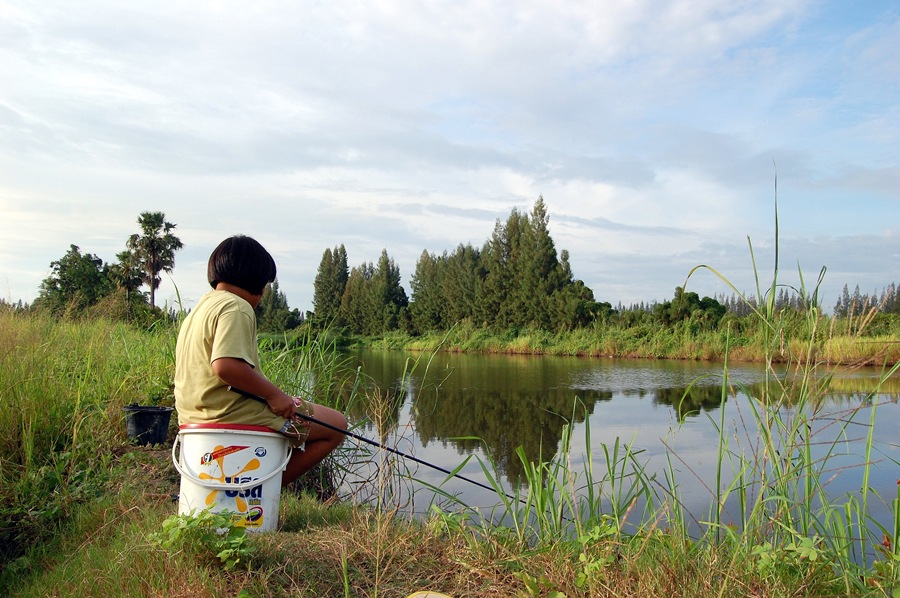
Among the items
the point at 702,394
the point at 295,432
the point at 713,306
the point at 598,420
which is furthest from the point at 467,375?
the point at 713,306

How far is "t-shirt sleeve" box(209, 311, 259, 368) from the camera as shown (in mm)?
2447

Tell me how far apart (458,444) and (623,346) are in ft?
66.8

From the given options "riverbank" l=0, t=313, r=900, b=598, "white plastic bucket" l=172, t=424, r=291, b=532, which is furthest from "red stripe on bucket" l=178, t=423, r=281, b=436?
"riverbank" l=0, t=313, r=900, b=598

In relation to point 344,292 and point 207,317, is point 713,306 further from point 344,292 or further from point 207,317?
point 344,292

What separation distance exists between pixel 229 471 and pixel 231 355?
45cm

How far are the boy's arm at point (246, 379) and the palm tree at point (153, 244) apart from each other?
24.9 metres

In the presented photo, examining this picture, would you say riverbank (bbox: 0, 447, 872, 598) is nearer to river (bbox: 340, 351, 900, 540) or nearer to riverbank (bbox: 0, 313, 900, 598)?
riverbank (bbox: 0, 313, 900, 598)

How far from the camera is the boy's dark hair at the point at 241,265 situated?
2.71m

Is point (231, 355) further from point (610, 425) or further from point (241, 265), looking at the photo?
point (610, 425)

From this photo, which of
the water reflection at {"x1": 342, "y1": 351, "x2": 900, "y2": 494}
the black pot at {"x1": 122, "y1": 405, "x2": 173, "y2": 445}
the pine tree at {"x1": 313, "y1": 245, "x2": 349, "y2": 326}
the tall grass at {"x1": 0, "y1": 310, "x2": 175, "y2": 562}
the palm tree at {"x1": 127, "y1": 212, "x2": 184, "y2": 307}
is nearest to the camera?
the tall grass at {"x1": 0, "y1": 310, "x2": 175, "y2": 562}

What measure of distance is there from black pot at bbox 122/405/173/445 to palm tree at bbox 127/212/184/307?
911 inches

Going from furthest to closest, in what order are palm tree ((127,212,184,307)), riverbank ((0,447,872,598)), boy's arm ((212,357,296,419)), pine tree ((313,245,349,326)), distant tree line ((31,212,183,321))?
pine tree ((313,245,349,326)), palm tree ((127,212,184,307)), distant tree line ((31,212,183,321)), boy's arm ((212,357,296,419)), riverbank ((0,447,872,598))

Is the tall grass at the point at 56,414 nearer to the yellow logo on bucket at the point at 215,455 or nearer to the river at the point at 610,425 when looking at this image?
the yellow logo on bucket at the point at 215,455

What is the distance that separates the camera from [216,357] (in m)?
2.45
